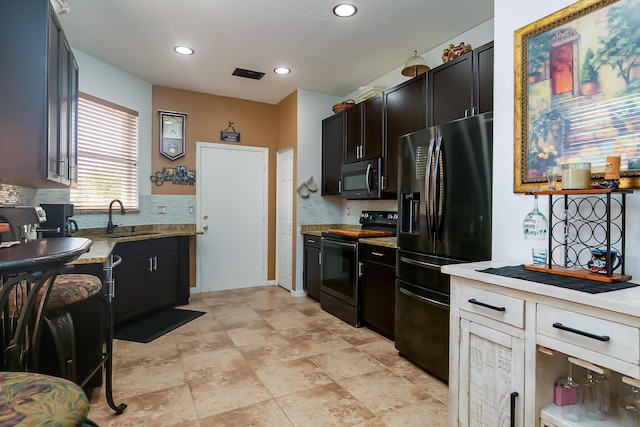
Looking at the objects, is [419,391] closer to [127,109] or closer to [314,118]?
[314,118]

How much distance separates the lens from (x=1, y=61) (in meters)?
1.60

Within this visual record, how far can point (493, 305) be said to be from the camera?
1.42 m

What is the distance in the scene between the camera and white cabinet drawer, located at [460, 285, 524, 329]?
1.33 metres

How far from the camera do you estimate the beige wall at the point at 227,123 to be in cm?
443

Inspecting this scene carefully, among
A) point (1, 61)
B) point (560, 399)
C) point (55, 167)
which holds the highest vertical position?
point (1, 61)

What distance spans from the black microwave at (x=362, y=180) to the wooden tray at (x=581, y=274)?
2143 millimetres

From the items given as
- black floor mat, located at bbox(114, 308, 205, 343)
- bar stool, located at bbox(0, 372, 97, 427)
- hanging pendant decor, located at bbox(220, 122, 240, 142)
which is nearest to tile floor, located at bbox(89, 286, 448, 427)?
black floor mat, located at bbox(114, 308, 205, 343)

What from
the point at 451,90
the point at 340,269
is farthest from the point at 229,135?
the point at 451,90

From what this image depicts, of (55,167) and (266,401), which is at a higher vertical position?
(55,167)

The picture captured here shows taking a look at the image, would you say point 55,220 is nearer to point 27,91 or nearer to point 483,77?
point 27,91

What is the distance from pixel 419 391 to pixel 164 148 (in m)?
3.99

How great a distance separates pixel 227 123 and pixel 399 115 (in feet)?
8.62

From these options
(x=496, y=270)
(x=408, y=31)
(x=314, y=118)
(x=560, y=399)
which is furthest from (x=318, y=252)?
(x=560, y=399)

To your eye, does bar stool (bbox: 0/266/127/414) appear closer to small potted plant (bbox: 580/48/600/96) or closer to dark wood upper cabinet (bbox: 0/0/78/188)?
dark wood upper cabinet (bbox: 0/0/78/188)
